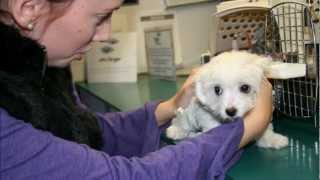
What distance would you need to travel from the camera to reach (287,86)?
1.14 m

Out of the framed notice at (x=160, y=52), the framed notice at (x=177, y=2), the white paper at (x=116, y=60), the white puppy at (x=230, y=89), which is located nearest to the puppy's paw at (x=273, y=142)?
the white puppy at (x=230, y=89)

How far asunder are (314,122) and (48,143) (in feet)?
2.23

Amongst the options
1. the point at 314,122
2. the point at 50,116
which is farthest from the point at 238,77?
the point at 50,116

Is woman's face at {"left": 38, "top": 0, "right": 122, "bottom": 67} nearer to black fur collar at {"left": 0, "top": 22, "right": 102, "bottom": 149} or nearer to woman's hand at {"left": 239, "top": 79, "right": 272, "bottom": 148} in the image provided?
black fur collar at {"left": 0, "top": 22, "right": 102, "bottom": 149}

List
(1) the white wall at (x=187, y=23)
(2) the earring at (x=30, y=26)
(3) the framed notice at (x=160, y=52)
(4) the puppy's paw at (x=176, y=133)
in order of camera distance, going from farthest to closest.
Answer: (1) the white wall at (x=187, y=23)
(3) the framed notice at (x=160, y=52)
(4) the puppy's paw at (x=176, y=133)
(2) the earring at (x=30, y=26)

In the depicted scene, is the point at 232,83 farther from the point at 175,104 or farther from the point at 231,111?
the point at 175,104

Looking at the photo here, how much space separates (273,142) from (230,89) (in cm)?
15

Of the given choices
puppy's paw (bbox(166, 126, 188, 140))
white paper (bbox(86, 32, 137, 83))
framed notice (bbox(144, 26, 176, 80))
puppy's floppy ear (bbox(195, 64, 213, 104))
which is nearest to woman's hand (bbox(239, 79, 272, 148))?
puppy's floppy ear (bbox(195, 64, 213, 104))

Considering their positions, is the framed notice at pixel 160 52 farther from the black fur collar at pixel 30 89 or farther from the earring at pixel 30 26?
the earring at pixel 30 26

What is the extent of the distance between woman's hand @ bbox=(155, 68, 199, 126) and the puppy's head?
11 cm

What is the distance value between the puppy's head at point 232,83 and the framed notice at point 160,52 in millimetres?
922

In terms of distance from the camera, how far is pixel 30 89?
29.1 inches

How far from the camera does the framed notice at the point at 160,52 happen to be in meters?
1.91

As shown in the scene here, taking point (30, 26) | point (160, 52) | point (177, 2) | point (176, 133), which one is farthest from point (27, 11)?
point (177, 2)
